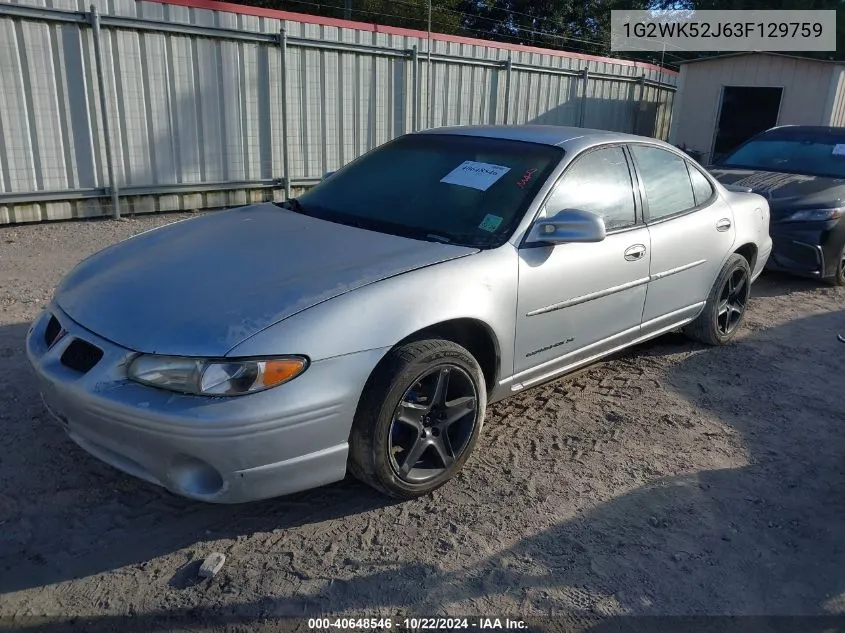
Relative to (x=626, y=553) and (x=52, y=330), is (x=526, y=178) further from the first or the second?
(x=52, y=330)

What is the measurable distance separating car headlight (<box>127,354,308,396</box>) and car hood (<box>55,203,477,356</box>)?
0.04 metres

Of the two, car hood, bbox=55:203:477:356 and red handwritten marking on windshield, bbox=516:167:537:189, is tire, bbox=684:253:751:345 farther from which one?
car hood, bbox=55:203:477:356

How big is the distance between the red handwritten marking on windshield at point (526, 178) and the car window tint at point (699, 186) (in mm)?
1604

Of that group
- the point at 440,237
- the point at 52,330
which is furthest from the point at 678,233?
the point at 52,330

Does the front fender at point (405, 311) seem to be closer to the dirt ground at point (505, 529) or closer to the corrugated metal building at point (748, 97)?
the dirt ground at point (505, 529)

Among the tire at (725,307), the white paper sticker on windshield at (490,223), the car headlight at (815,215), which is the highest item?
the white paper sticker on windshield at (490,223)

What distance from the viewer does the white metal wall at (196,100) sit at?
7316 millimetres

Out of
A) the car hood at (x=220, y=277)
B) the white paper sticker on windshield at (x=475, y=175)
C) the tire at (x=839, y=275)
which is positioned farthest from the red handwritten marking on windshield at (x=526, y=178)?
the tire at (x=839, y=275)

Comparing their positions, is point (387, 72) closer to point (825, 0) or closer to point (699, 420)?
point (699, 420)

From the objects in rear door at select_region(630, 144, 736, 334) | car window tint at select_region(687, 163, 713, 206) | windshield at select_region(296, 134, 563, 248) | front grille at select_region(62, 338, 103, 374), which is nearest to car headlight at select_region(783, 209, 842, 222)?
rear door at select_region(630, 144, 736, 334)

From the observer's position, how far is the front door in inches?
137

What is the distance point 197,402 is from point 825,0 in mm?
29535

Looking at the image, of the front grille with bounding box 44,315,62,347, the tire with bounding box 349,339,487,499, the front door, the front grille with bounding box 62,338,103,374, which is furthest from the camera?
the front door

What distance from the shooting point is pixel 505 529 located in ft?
9.77
